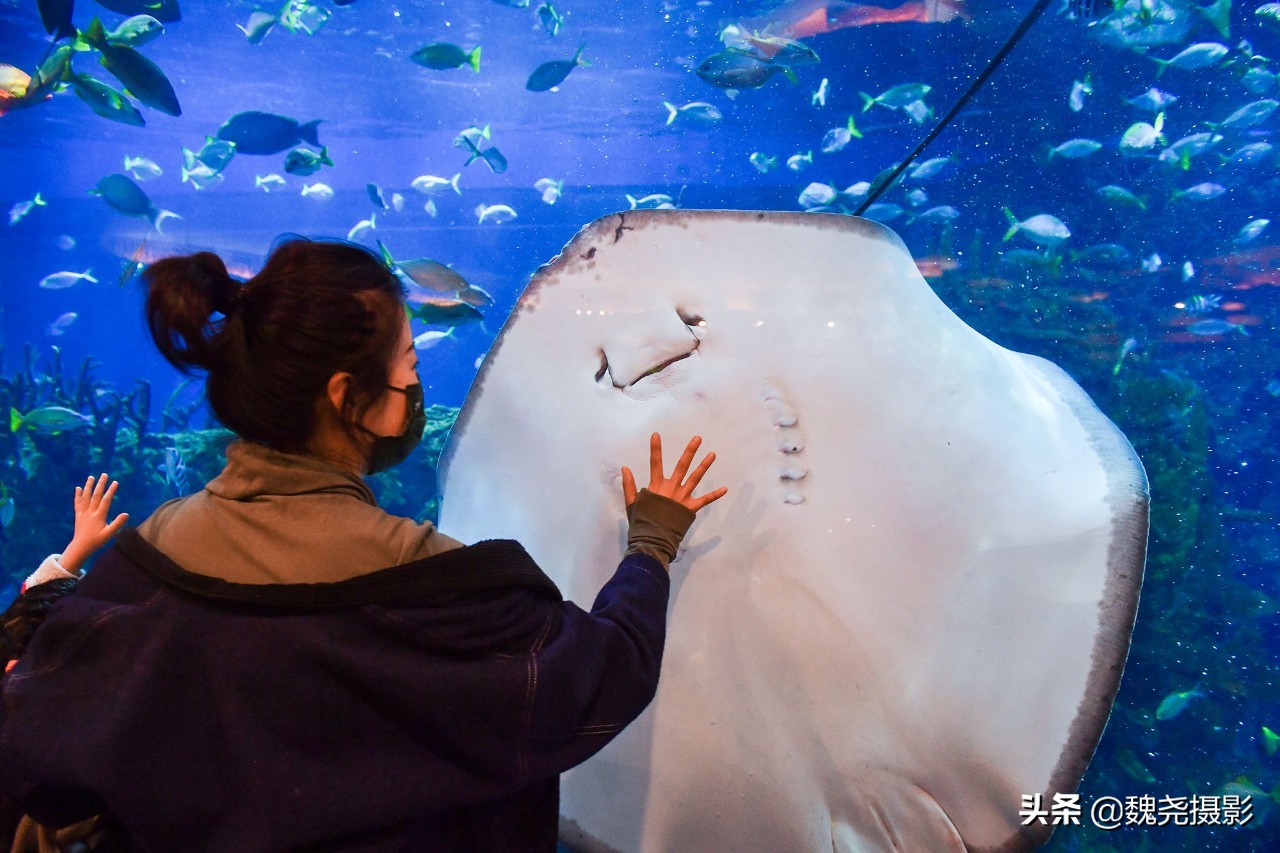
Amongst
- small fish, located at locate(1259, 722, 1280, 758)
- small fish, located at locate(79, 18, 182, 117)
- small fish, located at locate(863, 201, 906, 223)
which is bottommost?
small fish, located at locate(1259, 722, 1280, 758)

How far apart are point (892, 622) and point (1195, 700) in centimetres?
347

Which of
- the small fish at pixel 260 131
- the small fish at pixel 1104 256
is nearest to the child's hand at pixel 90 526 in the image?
the small fish at pixel 260 131

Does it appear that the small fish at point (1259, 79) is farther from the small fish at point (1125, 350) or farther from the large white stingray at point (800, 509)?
the large white stingray at point (800, 509)

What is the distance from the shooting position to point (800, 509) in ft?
3.76

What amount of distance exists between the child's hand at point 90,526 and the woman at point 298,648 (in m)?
0.50

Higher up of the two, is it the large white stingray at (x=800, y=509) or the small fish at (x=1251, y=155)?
the large white stingray at (x=800, y=509)

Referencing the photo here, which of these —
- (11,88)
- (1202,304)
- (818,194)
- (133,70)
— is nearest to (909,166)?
(818,194)

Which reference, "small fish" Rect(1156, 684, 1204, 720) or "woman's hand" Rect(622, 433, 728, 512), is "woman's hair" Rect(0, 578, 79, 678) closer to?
"woman's hand" Rect(622, 433, 728, 512)

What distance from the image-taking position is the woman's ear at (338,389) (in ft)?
2.41

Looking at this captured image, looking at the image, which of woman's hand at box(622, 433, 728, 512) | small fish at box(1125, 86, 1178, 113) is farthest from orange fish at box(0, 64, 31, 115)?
small fish at box(1125, 86, 1178, 113)

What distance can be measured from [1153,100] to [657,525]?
696 cm

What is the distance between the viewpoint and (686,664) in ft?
3.76

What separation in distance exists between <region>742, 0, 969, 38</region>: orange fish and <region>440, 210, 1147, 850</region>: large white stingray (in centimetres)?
703

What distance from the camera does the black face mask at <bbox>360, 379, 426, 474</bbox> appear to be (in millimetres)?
826
